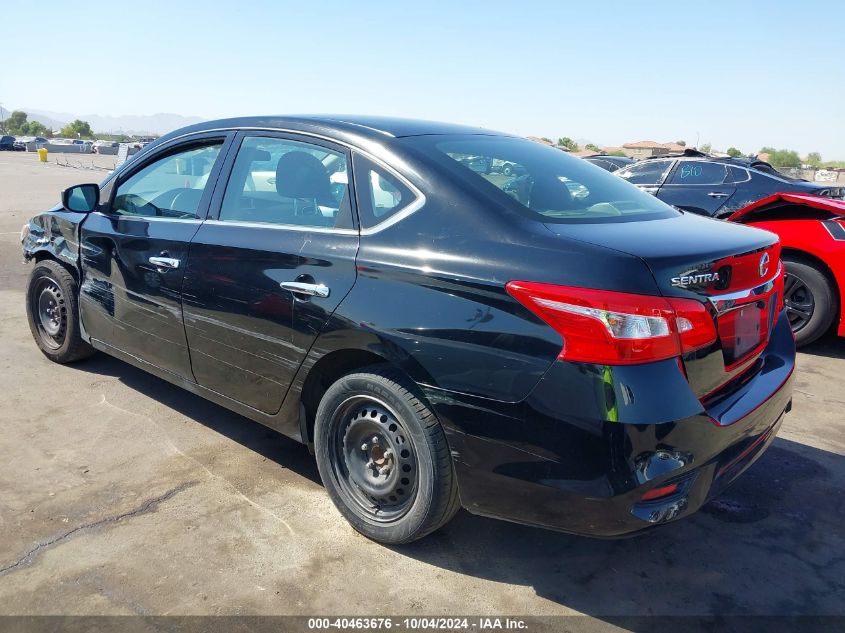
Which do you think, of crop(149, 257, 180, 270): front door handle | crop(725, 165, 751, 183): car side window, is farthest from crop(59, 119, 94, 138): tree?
crop(149, 257, 180, 270): front door handle

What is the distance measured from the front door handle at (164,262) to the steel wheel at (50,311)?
1.32 metres

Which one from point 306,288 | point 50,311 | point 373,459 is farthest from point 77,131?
point 373,459

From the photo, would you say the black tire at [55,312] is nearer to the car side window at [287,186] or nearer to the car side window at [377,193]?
the car side window at [287,186]

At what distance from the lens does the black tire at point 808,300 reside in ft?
17.9

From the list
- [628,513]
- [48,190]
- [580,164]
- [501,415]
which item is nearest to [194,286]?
[501,415]

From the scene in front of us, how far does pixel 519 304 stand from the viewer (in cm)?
234

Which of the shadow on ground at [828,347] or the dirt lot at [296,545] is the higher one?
the dirt lot at [296,545]

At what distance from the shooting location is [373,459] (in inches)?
115

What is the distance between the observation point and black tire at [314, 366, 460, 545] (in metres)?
2.62

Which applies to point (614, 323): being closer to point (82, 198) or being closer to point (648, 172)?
point (82, 198)

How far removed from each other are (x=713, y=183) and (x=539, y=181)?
6.82 m

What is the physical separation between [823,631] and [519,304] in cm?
158

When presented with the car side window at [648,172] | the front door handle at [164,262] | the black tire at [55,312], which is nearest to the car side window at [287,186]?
the front door handle at [164,262]

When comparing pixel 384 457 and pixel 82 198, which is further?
pixel 82 198
